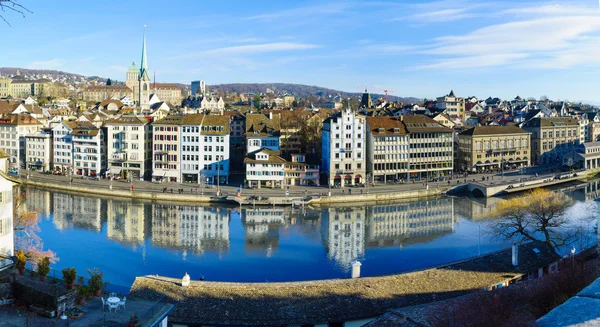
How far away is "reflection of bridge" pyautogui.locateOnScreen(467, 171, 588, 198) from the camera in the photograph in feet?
155

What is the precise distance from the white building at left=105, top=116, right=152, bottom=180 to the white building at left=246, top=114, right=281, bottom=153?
9046 mm

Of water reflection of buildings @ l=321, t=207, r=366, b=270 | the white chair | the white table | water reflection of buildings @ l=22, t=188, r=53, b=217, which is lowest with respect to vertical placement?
water reflection of buildings @ l=321, t=207, r=366, b=270

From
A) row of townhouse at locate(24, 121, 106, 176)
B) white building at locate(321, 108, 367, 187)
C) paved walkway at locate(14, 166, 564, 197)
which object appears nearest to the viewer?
paved walkway at locate(14, 166, 564, 197)

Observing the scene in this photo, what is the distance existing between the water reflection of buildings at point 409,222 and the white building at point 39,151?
31242mm

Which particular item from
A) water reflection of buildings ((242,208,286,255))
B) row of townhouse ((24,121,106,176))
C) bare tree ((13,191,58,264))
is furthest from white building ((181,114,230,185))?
bare tree ((13,191,58,264))

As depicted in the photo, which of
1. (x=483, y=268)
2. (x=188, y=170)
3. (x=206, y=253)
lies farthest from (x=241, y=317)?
(x=188, y=170)

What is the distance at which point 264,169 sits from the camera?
4741 centimetres

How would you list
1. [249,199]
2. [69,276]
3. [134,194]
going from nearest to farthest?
[69,276], [249,199], [134,194]

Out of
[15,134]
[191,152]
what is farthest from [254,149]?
[15,134]

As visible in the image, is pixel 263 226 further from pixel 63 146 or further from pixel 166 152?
pixel 63 146

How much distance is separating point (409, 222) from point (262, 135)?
1815 cm

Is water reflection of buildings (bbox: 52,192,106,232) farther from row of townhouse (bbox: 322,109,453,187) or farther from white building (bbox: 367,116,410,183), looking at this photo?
white building (bbox: 367,116,410,183)

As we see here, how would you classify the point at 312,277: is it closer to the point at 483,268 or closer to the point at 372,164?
the point at 483,268

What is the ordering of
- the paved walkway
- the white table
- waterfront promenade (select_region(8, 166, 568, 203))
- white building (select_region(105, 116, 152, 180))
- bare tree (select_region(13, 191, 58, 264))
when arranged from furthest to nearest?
white building (select_region(105, 116, 152, 180)) < the paved walkway < waterfront promenade (select_region(8, 166, 568, 203)) < bare tree (select_region(13, 191, 58, 264)) < the white table
